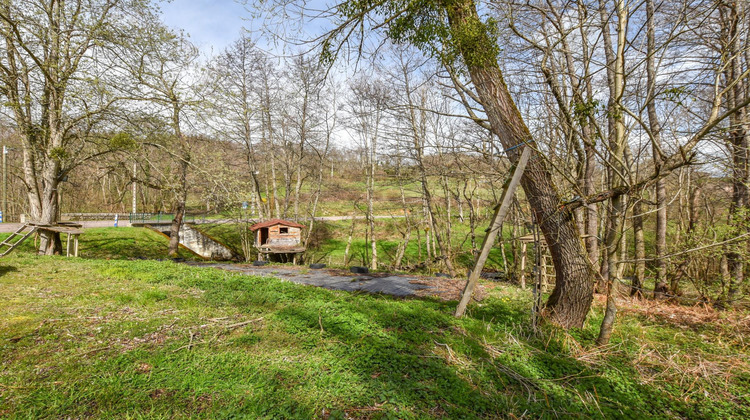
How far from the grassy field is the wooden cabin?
29.9ft

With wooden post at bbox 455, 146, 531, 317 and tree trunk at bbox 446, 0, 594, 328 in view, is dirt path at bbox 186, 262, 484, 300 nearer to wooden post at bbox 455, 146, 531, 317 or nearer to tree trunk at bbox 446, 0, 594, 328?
wooden post at bbox 455, 146, 531, 317

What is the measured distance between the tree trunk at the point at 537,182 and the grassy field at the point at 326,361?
1.47ft

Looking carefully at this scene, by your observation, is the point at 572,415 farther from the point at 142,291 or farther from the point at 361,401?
the point at 142,291

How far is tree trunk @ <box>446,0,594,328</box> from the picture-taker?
389cm

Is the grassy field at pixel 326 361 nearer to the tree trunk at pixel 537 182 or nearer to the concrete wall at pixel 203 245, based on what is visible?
the tree trunk at pixel 537 182

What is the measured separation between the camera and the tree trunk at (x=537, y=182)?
12.8 ft

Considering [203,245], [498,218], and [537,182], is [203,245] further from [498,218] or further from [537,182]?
[537,182]

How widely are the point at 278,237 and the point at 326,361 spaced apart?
1213 centimetres

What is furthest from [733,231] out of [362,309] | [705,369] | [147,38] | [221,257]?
[221,257]

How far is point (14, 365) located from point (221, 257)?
57.7ft

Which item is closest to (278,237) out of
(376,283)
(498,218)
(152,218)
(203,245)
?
(376,283)

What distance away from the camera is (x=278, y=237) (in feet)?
46.8

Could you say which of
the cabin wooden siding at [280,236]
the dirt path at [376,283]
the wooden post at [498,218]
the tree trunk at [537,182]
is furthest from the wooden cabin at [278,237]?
the tree trunk at [537,182]

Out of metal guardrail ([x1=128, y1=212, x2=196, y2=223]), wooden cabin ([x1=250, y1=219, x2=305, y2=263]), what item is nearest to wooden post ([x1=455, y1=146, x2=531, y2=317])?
wooden cabin ([x1=250, y1=219, x2=305, y2=263])
